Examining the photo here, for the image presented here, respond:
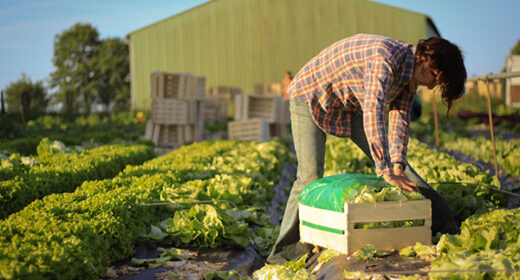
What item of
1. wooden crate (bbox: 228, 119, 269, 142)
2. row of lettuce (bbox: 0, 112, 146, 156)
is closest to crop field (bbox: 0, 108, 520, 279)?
row of lettuce (bbox: 0, 112, 146, 156)

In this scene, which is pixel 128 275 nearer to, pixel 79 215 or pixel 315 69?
pixel 79 215

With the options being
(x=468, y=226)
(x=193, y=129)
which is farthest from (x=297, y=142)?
(x=193, y=129)

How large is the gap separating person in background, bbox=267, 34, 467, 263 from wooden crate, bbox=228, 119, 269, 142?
8.39 metres

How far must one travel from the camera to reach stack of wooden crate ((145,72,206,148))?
12328mm

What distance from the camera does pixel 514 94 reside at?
1360 centimetres

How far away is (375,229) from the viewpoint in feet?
10.1

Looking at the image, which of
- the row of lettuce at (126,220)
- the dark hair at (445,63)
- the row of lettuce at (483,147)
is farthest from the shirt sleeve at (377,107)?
the row of lettuce at (483,147)

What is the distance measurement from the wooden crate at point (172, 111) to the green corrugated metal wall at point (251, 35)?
40.7ft

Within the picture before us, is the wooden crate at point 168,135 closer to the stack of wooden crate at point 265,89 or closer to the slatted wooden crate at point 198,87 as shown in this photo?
the slatted wooden crate at point 198,87

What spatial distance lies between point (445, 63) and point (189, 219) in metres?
2.43

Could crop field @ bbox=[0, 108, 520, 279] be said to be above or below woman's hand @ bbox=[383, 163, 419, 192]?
below

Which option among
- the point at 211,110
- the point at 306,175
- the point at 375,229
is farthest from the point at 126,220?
the point at 211,110

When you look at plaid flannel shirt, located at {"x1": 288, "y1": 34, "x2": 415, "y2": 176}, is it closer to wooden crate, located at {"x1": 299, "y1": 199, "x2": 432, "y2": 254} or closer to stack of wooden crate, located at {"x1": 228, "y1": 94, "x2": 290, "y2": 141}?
wooden crate, located at {"x1": 299, "y1": 199, "x2": 432, "y2": 254}

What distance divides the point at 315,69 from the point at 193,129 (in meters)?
10.1
